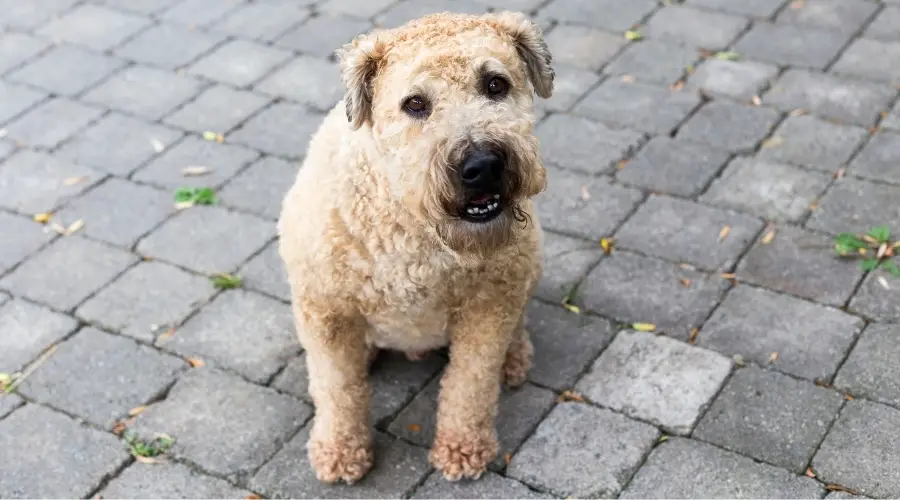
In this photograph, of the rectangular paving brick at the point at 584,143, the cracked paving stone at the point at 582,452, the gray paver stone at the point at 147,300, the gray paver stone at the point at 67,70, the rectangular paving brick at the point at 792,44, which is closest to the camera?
the cracked paving stone at the point at 582,452

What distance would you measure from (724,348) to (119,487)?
2290mm

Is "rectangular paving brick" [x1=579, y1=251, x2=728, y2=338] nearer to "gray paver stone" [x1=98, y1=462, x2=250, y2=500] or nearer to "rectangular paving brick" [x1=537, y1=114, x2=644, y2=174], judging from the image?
"rectangular paving brick" [x1=537, y1=114, x2=644, y2=174]

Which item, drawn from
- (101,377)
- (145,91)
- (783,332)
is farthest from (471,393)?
(145,91)

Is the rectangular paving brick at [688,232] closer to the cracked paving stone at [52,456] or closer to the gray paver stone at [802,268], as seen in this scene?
the gray paver stone at [802,268]

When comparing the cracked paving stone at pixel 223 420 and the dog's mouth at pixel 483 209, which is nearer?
the dog's mouth at pixel 483 209

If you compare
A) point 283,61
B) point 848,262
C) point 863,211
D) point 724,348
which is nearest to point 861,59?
point 863,211

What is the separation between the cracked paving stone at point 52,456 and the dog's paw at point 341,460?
2.38 feet

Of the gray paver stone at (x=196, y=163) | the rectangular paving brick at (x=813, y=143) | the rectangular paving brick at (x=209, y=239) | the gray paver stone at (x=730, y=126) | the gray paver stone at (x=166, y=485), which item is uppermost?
the gray paver stone at (x=196, y=163)

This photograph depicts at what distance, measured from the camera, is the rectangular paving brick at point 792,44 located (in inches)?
222

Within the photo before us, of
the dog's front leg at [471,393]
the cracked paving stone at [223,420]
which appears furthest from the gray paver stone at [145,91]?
the dog's front leg at [471,393]

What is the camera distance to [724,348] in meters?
4.00

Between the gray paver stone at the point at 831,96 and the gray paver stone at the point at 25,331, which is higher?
the gray paver stone at the point at 25,331

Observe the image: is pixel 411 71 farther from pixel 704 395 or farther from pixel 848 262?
pixel 848 262

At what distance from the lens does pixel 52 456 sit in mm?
3754
